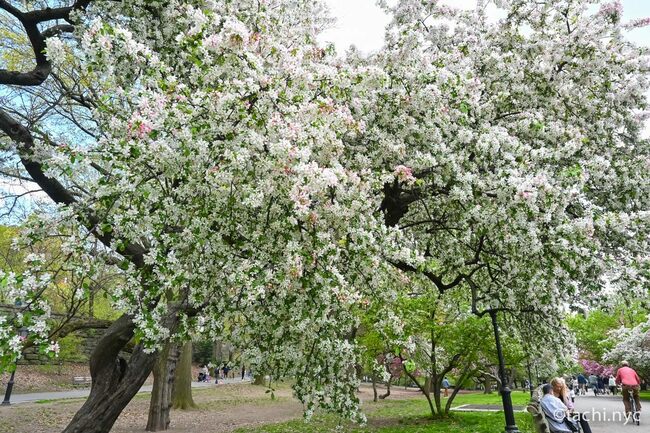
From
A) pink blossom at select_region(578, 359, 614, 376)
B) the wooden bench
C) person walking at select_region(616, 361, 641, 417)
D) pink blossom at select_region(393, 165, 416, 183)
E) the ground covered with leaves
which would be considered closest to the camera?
pink blossom at select_region(393, 165, 416, 183)

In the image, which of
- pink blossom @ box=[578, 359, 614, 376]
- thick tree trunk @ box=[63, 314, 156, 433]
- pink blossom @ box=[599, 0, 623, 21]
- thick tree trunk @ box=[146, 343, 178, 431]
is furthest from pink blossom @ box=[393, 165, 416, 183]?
pink blossom @ box=[578, 359, 614, 376]

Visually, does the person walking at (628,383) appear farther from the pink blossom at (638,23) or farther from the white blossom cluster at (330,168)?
the pink blossom at (638,23)

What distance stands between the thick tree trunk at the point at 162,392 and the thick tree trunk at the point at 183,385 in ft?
14.4

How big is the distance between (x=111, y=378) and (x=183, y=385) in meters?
13.8

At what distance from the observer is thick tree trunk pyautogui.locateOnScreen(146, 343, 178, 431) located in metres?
14.5

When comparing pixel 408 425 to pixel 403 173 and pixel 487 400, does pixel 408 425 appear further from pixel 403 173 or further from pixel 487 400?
pixel 487 400

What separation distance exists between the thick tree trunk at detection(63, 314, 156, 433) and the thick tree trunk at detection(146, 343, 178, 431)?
275 inches

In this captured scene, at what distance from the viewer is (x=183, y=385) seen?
66.9ft

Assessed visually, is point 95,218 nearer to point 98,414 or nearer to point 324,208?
point 324,208

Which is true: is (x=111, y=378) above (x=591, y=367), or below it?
above

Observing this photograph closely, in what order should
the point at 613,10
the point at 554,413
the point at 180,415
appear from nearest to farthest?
the point at 554,413
the point at 613,10
the point at 180,415

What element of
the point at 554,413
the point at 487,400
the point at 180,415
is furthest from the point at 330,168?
the point at 487,400

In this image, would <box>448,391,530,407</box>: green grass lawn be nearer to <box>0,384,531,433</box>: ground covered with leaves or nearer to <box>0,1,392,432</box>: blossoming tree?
<box>0,384,531,433</box>: ground covered with leaves

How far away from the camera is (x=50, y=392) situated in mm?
25109
